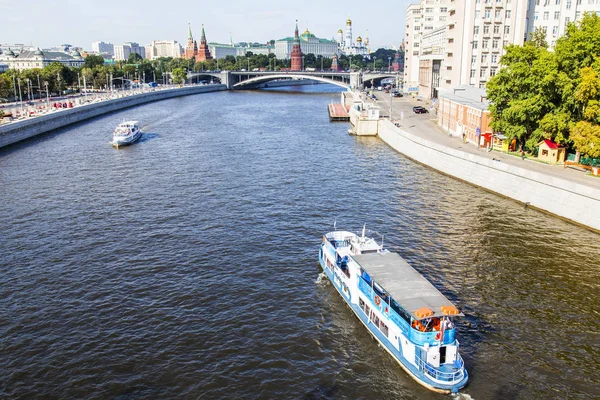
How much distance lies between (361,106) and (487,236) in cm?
6976

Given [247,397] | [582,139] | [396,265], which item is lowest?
[247,397]

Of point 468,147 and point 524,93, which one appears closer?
point 524,93

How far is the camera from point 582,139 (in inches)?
2069

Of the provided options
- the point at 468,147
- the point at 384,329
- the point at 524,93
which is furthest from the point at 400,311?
the point at 468,147

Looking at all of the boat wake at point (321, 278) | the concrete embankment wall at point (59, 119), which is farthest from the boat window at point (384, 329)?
the concrete embankment wall at point (59, 119)

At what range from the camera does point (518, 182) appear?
53.9 metres

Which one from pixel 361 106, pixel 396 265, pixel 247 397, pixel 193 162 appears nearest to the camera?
pixel 247 397

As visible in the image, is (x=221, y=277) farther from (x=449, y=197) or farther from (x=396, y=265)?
(x=449, y=197)

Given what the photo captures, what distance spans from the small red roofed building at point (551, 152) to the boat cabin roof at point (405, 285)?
1400 inches

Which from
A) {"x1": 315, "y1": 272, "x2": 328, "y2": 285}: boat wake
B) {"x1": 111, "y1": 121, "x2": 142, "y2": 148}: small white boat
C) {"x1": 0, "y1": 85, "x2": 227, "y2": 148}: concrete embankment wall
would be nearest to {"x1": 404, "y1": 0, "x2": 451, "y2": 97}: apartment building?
{"x1": 0, "y1": 85, "x2": 227, "y2": 148}: concrete embankment wall

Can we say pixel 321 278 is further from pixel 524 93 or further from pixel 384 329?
pixel 524 93

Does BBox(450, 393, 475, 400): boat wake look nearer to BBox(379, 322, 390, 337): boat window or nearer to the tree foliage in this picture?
BBox(379, 322, 390, 337): boat window

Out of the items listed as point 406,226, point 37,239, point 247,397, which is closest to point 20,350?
point 247,397

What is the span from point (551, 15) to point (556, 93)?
2277 inches
